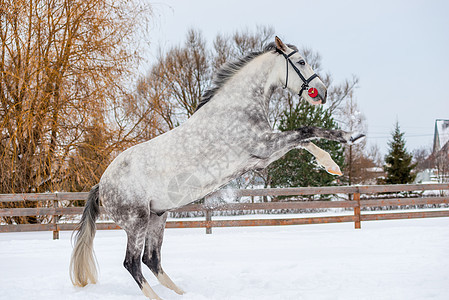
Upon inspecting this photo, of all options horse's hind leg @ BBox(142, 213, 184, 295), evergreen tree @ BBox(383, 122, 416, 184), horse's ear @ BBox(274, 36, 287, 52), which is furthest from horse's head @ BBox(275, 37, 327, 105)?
evergreen tree @ BBox(383, 122, 416, 184)

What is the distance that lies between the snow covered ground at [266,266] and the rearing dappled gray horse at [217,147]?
0.86 m

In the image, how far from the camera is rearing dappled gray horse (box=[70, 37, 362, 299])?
321 centimetres

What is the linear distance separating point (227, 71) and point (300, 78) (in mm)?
632

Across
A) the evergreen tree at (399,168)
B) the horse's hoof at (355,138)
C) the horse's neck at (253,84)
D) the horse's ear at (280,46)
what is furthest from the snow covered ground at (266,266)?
the evergreen tree at (399,168)

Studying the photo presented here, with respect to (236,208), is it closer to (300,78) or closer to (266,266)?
(266,266)

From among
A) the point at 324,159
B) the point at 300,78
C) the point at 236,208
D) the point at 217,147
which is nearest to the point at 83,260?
the point at 217,147

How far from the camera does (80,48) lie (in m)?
9.11

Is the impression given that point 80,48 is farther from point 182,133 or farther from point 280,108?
point 280,108

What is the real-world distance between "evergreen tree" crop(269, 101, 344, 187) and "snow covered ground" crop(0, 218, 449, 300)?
7.39 meters

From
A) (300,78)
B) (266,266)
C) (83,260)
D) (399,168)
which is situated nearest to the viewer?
(300,78)

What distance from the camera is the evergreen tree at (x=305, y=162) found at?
1567cm

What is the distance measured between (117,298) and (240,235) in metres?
4.84

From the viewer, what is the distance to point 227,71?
352cm

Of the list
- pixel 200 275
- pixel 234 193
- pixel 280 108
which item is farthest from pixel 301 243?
pixel 280 108
